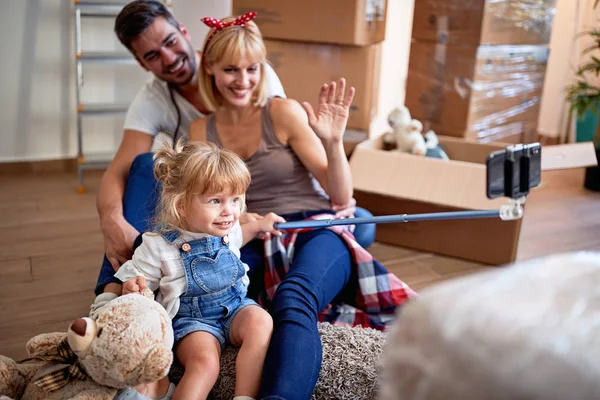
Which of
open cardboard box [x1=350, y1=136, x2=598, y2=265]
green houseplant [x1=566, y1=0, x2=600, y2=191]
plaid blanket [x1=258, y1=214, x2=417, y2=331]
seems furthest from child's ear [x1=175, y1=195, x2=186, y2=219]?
green houseplant [x1=566, y1=0, x2=600, y2=191]

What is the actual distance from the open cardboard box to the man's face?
2.43ft

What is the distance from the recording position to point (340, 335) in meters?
1.43

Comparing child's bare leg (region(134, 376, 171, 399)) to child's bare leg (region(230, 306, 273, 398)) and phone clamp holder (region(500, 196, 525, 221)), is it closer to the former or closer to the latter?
child's bare leg (region(230, 306, 273, 398))

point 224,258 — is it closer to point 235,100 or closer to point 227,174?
point 227,174

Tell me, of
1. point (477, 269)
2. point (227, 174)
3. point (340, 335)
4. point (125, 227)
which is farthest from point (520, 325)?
point (477, 269)

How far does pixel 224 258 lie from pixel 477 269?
1132mm

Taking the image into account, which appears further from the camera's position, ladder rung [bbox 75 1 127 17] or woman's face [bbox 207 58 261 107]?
ladder rung [bbox 75 1 127 17]

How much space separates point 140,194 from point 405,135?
46.7 inches

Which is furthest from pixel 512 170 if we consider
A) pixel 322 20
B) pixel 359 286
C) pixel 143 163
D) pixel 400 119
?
pixel 400 119

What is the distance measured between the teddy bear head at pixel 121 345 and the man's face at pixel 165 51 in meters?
0.87

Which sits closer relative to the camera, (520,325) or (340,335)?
(520,325)

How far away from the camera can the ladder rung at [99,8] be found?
2.73 metres

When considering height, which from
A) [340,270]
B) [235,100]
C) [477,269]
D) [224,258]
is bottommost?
[477,269]

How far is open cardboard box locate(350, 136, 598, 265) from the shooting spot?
2.13 metres
